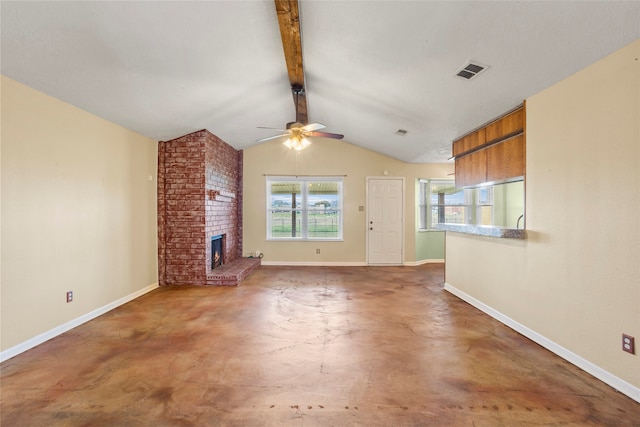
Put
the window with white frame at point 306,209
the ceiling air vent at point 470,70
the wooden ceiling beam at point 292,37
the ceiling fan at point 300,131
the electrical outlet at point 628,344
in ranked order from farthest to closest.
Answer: the window with white frame at point 306,209 < the ceiling fan at point 300,131 < the ceiling air vent at point 470,70 < the wooden ceiling beam at point 292,37 < the electrical outlet at point 628,344

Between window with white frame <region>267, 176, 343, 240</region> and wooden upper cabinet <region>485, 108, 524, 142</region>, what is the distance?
3474 mm

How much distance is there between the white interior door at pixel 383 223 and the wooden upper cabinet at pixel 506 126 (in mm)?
2954

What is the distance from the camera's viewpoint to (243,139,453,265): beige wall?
6.25m

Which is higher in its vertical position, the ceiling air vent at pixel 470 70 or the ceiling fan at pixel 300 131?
the ceiling air vent at pixel 470 70

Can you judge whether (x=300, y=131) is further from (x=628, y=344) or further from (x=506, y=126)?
→ (x=628, y=344)

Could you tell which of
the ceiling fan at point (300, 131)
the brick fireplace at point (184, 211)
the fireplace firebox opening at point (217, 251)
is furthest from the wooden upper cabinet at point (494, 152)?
the fireplace firebox opening at point (217, 251)

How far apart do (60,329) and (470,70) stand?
4885 mm

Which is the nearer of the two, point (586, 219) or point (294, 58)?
point (586, 219)

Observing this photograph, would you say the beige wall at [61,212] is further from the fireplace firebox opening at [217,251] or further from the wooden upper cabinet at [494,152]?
the wooden upper cabinet at [494,152]

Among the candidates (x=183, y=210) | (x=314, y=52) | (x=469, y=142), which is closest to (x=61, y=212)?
(x=183, y=210)

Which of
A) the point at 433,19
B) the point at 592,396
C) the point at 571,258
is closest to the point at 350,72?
the point at 433,19

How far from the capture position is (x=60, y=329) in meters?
2.77

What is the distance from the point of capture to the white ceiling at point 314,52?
190 cm

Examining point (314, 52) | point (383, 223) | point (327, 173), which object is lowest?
point (383, 223)
